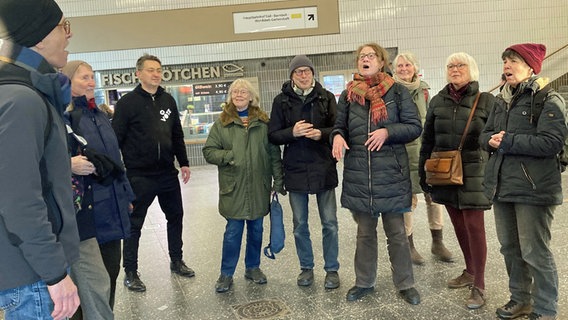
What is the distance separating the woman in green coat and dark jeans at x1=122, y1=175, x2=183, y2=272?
1.72ft

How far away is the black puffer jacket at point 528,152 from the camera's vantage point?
8.52 feet

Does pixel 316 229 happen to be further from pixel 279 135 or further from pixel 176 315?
pixel 176 315

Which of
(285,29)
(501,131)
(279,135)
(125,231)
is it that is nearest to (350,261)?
(279,135)

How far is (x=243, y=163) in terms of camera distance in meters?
3.72

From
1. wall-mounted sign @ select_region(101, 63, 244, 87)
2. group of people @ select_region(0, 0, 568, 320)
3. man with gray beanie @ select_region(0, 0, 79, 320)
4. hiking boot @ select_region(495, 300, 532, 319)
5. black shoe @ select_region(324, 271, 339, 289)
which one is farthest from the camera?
wall-mounted sign @ select_region(101, 63, 244, 87)

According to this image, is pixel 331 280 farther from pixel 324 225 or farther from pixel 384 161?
pixel 384 161

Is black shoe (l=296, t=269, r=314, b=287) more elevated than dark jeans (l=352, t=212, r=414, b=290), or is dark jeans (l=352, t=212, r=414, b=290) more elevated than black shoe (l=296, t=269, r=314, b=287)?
dark jeans (l=352, t=212, r=414, b=290)

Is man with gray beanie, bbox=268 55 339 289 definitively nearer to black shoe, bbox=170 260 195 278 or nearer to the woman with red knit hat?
black shoe, bbox=170 260 195 278

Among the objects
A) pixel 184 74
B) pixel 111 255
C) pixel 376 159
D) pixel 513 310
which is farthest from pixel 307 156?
pixel 184 74

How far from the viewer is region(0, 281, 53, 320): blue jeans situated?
1.52 m

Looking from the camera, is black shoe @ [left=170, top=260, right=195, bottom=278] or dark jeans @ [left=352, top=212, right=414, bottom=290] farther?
black shoe @ [left=170, top=260, right=195, bottom=278]

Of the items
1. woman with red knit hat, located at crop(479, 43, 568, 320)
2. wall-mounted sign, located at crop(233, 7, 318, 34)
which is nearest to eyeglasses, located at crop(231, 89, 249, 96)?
woman with red knit hat, located at crop(479, 43, 568, 320)

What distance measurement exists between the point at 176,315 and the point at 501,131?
2506 millimetres

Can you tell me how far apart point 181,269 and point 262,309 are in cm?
112
